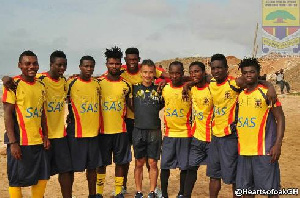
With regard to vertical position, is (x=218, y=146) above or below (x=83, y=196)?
A: above

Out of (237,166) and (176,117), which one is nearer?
(237,166)

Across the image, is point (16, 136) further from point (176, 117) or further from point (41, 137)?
point (176, 117)

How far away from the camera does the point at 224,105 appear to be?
5875 millimetres

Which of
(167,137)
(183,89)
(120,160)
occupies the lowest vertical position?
(120,160)

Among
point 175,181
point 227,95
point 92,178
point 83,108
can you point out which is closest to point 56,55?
point 83,108

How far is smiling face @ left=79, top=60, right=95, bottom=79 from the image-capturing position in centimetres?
639

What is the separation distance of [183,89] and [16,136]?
2.97 meters

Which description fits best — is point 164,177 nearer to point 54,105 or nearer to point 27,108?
point 54,105

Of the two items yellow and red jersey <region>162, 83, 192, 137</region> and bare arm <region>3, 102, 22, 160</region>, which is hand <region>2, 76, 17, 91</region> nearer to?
bare arm <region>3, 102, 22, 160</region>

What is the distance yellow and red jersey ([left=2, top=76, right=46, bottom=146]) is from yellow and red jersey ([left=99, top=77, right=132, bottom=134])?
4.65ft

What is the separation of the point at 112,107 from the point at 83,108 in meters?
0.62

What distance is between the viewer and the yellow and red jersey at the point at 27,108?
17.6 ft

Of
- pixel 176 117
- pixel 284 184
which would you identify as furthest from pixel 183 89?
pixel 284 184

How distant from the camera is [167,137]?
674 centimetres
